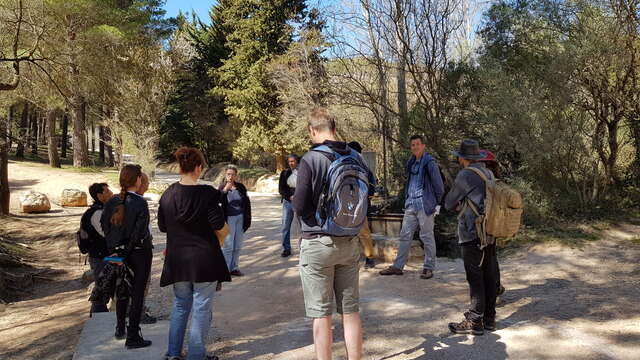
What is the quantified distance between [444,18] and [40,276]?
9.00m

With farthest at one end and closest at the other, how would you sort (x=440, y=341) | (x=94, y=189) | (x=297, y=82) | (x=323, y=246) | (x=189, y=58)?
(x=189, y=58), (x=297, y=82), (x=94, y=189), (x=440, y=341), (x=323, y=246)

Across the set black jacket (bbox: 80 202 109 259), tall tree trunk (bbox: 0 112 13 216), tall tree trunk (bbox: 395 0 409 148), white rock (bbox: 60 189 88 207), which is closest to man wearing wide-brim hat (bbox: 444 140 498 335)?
black jacket (bbox: 80 202 109 259)

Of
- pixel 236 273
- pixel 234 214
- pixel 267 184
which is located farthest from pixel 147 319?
pixel 267 184

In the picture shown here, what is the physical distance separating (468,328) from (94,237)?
4.04 metres

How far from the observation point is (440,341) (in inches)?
163

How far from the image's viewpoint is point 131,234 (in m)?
4.09

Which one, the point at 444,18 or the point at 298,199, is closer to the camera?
the point at 298,199

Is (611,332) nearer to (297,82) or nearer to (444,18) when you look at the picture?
(444,18)

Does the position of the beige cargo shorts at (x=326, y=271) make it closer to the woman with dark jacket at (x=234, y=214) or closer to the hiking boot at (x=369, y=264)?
the woman with dark jacket at (x=234, y=214)

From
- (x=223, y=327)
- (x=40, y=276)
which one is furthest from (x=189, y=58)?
(x=223, y=327)

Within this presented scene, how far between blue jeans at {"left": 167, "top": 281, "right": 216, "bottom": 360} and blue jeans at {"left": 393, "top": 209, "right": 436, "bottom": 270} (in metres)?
3.42

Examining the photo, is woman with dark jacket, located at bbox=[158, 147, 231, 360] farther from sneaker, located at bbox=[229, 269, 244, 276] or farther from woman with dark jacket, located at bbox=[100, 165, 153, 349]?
sneaker, located at bbox=[229, 269, 244, 276]

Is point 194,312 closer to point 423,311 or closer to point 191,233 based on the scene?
point 191,233

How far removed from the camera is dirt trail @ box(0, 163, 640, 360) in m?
3.97
